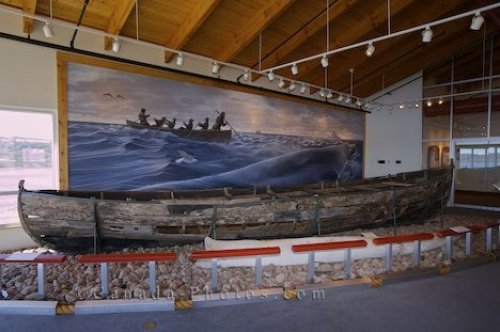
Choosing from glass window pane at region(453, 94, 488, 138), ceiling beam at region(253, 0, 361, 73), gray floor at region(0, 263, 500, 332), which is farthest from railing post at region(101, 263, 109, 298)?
glass window pane at region(453, 94, 488, 138)

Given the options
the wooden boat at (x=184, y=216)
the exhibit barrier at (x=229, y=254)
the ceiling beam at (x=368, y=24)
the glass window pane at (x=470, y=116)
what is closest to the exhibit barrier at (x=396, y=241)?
the wooden boat at (x=184, y=216)

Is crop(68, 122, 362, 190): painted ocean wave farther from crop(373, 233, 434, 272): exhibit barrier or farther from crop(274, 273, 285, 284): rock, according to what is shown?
crop(373, 233, 434, 272): exhibit barrier

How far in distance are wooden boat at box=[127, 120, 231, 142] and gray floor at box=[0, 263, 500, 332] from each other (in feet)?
12.3

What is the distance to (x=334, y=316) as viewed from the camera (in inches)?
102

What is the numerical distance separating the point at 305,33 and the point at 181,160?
3.76 metres

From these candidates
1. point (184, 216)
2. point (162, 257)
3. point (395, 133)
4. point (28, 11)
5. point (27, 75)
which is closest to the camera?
point (162, 257)

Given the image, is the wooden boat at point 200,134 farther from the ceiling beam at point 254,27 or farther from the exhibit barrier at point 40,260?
the exhibit barrier at point 40,260

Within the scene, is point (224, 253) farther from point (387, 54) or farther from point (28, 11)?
point (387, 54)

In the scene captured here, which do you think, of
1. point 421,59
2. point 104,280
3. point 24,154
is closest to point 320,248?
point 104,280

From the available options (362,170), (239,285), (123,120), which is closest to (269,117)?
(123,120)

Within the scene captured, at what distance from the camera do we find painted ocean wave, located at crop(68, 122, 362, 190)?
16.9ft

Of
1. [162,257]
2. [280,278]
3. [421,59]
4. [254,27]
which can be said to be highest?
[421,59]

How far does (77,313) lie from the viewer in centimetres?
262

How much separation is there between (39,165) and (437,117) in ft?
35.1
